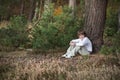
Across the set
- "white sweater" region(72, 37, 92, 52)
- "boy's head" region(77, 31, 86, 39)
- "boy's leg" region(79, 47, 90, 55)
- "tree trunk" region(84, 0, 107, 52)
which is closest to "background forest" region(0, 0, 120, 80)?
"tree trunk" region(84, 0, 107, 52)

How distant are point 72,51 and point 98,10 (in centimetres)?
185

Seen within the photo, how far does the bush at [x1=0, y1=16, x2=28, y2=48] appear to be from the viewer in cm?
1688

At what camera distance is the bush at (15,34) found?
1688cm

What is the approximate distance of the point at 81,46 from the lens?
14.1 meters

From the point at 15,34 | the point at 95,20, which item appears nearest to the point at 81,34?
the point at 95,20

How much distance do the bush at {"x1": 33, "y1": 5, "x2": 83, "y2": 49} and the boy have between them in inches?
51.7

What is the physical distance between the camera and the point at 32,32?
16.3m

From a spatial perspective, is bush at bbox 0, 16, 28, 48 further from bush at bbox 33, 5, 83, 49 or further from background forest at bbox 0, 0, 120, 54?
bush at bbox 33, 5, 83, 49

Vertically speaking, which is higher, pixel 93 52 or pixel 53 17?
pixel 53 17

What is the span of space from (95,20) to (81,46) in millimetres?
1286

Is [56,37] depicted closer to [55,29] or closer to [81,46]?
[55,29]

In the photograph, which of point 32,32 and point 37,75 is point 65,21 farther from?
point 37,75

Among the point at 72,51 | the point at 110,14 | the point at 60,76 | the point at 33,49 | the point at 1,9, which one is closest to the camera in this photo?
the point at 60,76

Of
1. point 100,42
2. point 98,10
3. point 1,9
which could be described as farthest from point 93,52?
point 1,9
